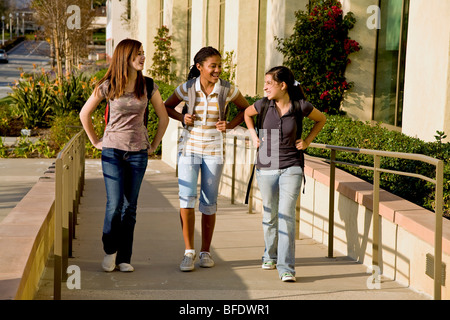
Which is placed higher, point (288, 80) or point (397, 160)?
point (288, 80)

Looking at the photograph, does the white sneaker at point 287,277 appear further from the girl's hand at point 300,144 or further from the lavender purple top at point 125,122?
the lavender purple top at point 125,122

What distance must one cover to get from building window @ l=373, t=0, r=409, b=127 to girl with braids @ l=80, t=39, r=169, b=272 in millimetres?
6390

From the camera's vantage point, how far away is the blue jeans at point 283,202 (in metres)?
5.82

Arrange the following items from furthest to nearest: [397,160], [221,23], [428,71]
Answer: [221,23], [428,71], [397,160]

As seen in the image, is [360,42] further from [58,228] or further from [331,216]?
[58,228]

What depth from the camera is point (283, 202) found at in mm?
5879

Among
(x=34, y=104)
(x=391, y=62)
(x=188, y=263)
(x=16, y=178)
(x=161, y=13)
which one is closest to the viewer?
(x=188, y=263)

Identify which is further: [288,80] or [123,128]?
[288,80]


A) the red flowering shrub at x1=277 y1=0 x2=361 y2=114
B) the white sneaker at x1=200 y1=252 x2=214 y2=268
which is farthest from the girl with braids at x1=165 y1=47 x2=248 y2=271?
the red flowering shrub at x1=277 y1=0 x2=361 y2=114

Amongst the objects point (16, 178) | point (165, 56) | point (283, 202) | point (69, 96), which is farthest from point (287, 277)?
point (165, 56)

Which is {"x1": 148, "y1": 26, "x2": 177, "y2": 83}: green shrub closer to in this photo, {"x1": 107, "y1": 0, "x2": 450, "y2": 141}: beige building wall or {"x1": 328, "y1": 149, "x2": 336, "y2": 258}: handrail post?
{"x1": 107, "y1": 0, "x2": 450, "y2": 141}: beige building wall

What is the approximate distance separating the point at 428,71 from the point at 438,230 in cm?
460

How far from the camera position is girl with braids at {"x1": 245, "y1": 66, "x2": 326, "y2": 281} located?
5.83 m

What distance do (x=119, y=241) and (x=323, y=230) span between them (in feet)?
7.88
